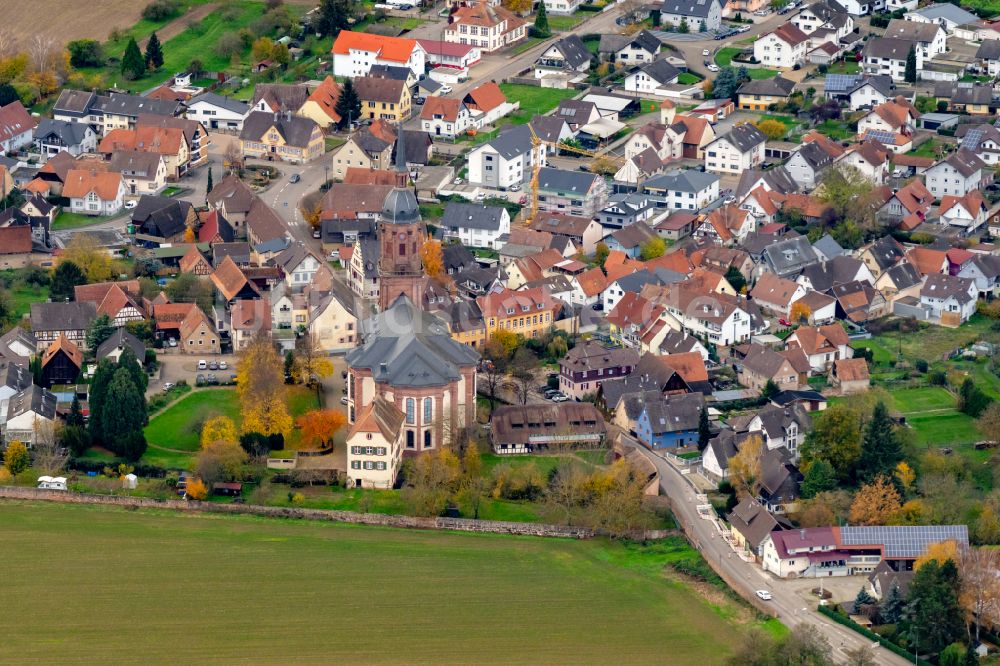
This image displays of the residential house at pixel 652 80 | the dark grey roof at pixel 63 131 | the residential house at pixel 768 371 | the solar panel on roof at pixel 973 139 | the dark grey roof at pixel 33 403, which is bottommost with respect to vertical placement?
the dark grey roof at pixel 33 403

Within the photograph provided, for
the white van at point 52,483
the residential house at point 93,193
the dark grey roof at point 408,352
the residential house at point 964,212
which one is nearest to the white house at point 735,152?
the residential house at point 964,212

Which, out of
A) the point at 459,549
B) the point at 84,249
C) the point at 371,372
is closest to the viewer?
the point at 459,549

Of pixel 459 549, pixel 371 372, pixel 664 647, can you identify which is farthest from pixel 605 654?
pixel 371 372

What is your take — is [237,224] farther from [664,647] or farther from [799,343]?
[664,647]

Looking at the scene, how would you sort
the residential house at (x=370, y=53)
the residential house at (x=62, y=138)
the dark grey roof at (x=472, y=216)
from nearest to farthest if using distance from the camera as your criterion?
the dark grey roof at (x=472, y=216) < the residential house at (x=62, y=138) < the residential house at (x=370, y=53)

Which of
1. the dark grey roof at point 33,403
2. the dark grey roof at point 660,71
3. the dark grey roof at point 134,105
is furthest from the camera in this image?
the dark grey roof at point 660,71

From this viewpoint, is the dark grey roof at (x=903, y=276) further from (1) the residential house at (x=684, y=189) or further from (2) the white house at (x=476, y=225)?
(2) the white house at (x=476, y=225)

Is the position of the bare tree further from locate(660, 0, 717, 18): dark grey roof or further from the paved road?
locate(660, 0, 717, 18): dark grey roof

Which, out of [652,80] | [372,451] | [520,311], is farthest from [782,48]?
[372,451]
